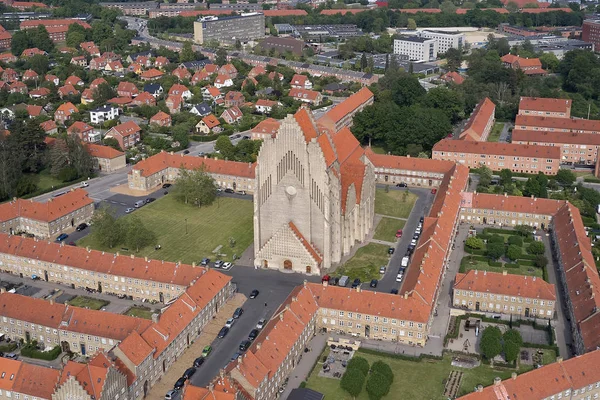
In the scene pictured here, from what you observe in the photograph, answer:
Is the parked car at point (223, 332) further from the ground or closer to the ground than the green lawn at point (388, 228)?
closer to the ground

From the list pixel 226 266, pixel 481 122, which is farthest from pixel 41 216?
pixel 481 122

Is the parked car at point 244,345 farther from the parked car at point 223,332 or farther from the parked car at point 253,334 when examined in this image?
the parked car at point 223,332

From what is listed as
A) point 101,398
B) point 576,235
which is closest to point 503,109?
point 576,235

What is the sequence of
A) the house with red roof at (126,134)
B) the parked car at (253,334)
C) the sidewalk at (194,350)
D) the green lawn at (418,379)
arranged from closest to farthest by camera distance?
the green lawn at (418,379) → the sidewalk at (194,350) → the parked car at (253,334) → the house with red roof at (126,134)

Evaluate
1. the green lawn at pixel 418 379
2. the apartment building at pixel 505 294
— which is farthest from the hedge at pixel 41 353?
the apartment building at pixel 505 294

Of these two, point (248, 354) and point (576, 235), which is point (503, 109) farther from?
point (248, 354)

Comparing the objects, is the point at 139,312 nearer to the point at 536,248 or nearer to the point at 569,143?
the point at 536,248
